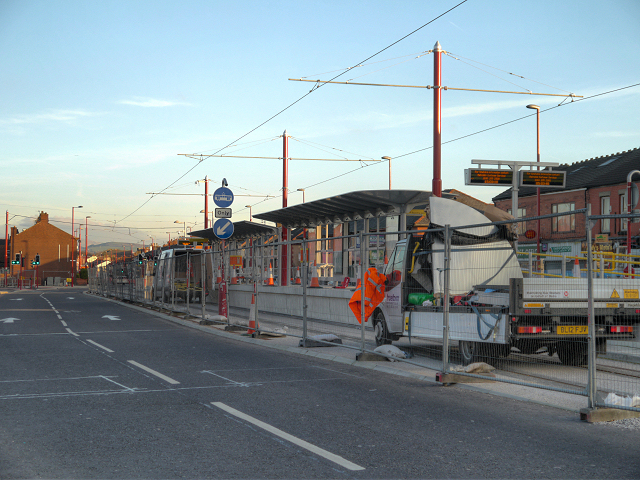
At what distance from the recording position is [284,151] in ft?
102

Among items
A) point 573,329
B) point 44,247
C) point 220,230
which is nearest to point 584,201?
point 220,230

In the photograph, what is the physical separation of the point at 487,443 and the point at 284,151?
2635 centimetres

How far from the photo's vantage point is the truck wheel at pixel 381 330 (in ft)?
41.0

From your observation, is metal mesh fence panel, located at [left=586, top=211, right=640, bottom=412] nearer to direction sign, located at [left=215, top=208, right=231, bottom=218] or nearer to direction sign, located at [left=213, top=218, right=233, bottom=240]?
direction sign, located at [left=213, top=218, right=233, bottom=240]

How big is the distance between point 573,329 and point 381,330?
4811 millimetres

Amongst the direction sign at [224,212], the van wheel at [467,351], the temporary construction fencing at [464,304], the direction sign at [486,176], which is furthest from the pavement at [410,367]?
the direction sign at [486,176]

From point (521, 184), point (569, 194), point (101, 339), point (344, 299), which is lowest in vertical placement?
point (101, 339)

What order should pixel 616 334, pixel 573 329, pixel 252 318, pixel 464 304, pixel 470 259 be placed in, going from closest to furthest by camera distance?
1. pixel 616 334
2. pixel 573 329
3. pixel 464 304
4. pixel 470 259
5. pixel 252 318

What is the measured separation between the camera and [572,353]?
28.1 ft

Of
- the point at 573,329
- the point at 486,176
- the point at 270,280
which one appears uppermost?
the point at 486,176

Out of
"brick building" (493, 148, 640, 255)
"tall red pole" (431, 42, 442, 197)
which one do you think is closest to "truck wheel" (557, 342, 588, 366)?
"tall red pole" (431, 42, 442, 197)

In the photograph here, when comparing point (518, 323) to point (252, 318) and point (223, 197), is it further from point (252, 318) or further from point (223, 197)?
point (223, 197)

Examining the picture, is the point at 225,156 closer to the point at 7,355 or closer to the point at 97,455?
the point at 7,355

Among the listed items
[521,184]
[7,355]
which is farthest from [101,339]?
[521,184]
